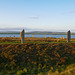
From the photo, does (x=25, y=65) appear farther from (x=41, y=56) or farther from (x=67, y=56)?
(x=67, y=56)

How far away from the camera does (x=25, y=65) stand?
9.95 meters

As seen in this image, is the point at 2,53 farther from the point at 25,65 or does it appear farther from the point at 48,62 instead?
the point at 48,62

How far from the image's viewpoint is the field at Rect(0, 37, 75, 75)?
9.07m

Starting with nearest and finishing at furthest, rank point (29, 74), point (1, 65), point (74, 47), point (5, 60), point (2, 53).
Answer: point (29, 74) → point (1, 65) → point (5, 60) → point (2, 53) → point (74, 47)

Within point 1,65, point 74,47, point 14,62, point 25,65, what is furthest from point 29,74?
point 74,47

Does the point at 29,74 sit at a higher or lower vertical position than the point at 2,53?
lower

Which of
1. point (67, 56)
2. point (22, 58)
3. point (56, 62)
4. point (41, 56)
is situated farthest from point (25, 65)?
point (67, 56)

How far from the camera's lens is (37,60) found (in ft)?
35.0

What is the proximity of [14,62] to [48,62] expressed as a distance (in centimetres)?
311

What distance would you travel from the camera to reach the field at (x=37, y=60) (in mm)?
9070

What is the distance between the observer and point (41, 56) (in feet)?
36.1

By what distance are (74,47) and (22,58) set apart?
21.0 feet

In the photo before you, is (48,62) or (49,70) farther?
(48,62)

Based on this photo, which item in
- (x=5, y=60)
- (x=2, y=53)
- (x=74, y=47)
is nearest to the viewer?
(x=5, y=60)
